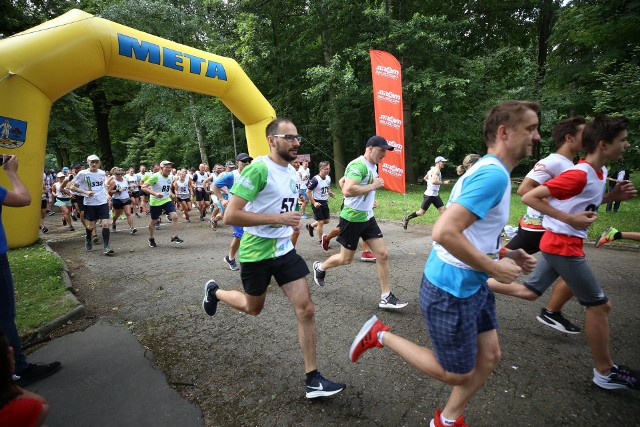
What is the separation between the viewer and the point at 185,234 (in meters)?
9.94

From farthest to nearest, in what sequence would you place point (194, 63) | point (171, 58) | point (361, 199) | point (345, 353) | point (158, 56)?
point (194, 63)
point (171, 58)
point (158, 56)
point (361, 199)
point (345, 353)

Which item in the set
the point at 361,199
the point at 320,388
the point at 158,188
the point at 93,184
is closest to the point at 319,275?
the point at 361,199

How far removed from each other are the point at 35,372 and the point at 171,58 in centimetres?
634

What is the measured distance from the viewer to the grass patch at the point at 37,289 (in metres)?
3.96

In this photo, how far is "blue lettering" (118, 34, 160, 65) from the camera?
6414mm

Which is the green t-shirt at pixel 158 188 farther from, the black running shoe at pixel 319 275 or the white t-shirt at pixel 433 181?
the white t-shirt at pixel 433 181

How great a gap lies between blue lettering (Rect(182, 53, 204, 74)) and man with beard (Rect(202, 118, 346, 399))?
588cm

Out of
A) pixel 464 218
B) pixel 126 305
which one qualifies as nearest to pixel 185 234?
pixel 126 305

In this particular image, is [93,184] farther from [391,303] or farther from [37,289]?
[391,303]

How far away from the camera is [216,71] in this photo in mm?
8031

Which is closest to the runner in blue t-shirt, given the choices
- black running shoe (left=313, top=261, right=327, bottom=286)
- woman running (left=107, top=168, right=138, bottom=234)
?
black running shoe (left=313, top=261, right=327, bottom=286)

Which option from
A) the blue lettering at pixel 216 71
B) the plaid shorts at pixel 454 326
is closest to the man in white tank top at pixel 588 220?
the plaid shorts at pixel 454 326

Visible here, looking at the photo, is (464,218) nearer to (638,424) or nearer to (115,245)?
(638,424)

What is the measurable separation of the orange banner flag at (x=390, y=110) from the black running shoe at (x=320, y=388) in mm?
8043
